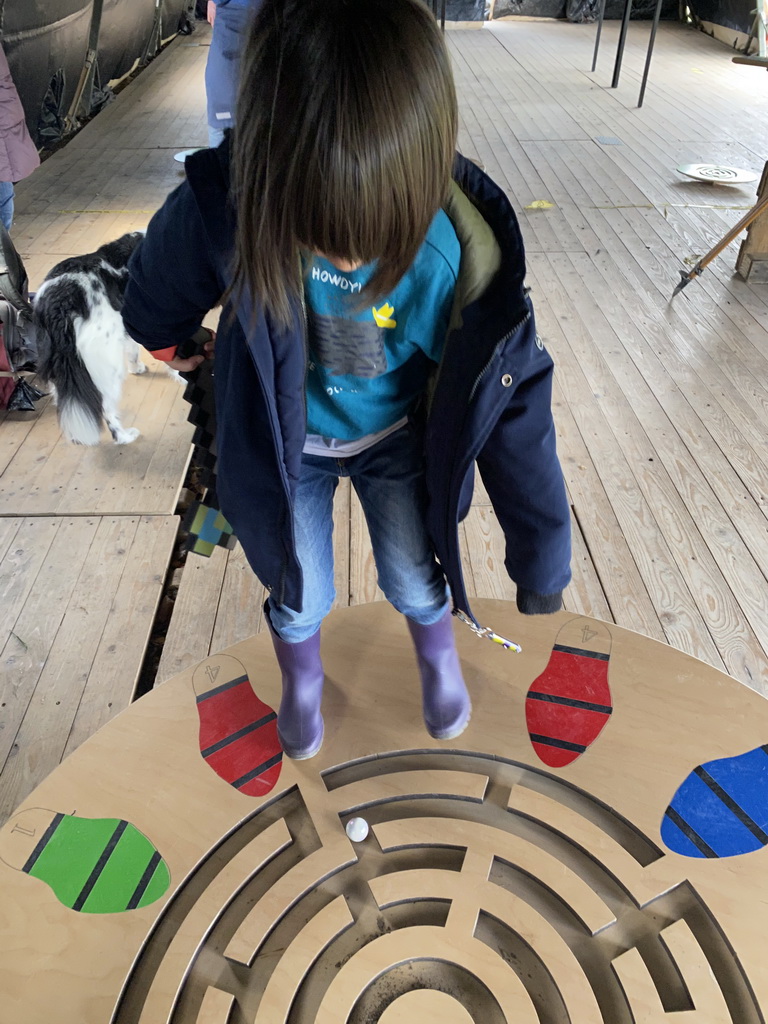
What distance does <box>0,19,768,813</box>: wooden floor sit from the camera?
179 cm

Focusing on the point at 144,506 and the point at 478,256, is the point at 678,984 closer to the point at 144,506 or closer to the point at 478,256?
the point at 478,256

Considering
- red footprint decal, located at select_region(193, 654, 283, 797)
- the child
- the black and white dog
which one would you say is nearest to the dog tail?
the black and white dog

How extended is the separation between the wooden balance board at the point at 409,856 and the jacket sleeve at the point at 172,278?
0.70 m

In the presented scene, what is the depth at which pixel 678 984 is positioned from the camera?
3.50 feet

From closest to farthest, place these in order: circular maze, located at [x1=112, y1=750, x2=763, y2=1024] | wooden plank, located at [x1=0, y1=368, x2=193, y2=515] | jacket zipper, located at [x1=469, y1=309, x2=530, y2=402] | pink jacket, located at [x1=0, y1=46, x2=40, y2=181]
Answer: jacket zipper, located at [x1=469, y1=309, x2=530, y2=402]
circular maze, located at [x1=112, y1=750, x2=763, y2=1024]
wooden plank, located at [x1=0, y1=368, x2=193, y2=515]
pink jacket, located at [x1=0, y1=46, x2=40, y2=181]

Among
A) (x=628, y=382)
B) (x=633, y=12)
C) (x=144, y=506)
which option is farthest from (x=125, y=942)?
(x=633, y=12)

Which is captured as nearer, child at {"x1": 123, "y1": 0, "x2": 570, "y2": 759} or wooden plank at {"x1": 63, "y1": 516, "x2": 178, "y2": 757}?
child at {"x1": 123, "y1": 0, "x2": 570, "y2": 759}

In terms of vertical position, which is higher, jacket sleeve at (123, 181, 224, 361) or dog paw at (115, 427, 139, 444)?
jacket sleeve at (123, 181, 224, 361)

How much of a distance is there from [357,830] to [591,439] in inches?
61.2

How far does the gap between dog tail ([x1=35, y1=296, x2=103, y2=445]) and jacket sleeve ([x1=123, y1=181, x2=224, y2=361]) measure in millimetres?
1307

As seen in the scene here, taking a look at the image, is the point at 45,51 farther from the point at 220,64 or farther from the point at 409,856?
the point at 409,856

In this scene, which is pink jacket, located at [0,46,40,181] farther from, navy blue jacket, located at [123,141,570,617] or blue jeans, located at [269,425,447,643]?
blue jeans, located at [269,425,447,643]

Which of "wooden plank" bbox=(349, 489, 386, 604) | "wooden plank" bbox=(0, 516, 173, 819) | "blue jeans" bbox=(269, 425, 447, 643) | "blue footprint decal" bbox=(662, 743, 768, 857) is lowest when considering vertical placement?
"wooden plank" bbox=(0, 516, 173, 819)

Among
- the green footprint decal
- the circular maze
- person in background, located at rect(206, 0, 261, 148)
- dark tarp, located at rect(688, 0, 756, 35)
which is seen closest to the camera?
the circular maze
